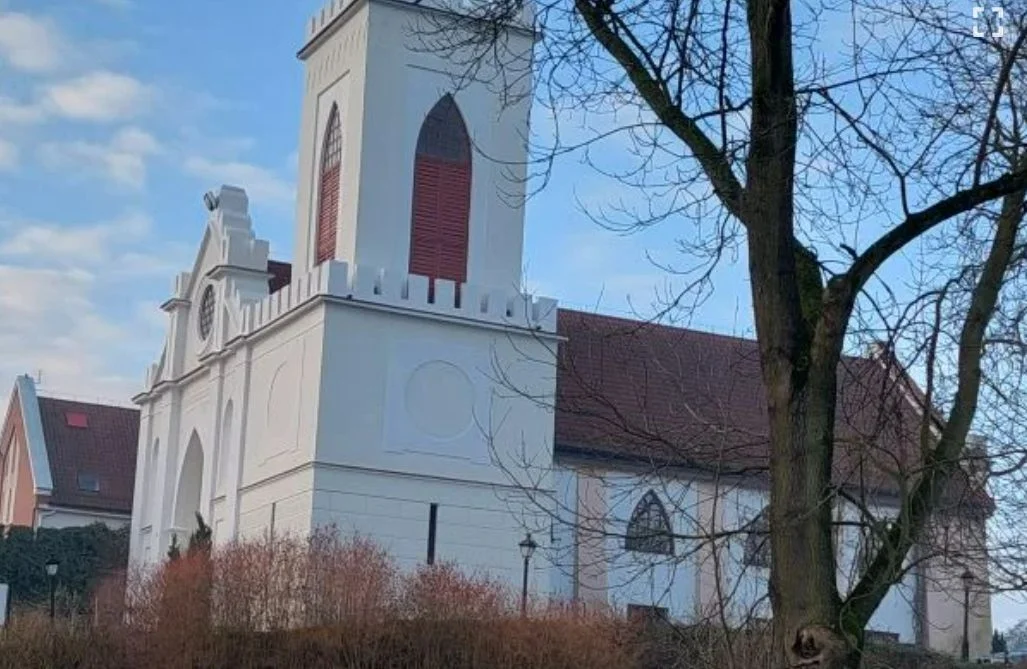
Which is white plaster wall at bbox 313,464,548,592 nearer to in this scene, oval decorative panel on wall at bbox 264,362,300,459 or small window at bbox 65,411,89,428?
oval decorative panel on wall at bbox 264,362,300,459

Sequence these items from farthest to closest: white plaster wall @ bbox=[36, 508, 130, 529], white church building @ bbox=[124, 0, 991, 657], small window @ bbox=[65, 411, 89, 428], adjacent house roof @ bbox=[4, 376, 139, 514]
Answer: small window @ bbox=[65, 411, 89, 428], adjacent house roof @ bbox=[4, 376, 139, 514], white plaster wall @ bbox=[36, 508, 130, 529], white church building @ bbox=[124, 0, 991, 657]

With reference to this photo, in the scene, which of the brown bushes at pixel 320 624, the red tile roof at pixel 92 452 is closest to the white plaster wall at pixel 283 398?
the brown bushes at pixel 320 624

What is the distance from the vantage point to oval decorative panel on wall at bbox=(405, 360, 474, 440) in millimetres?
41188

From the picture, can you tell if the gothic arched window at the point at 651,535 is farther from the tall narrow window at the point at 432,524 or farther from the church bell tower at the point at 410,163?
the church bell tower at the point at 410,163

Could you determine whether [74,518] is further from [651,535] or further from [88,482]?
[651,535]

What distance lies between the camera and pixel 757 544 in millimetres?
8641

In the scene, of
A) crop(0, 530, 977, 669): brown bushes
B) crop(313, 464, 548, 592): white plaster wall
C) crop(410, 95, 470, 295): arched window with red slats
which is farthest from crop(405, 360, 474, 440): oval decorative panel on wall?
crop(0, 530, 977, 669): brown bushes

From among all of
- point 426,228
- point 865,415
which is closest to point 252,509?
point 426,228

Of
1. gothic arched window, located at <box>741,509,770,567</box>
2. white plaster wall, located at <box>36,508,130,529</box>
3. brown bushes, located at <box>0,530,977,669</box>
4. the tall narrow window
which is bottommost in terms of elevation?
Answer: gothic arched window, located at <box>741,509,770,567</box>

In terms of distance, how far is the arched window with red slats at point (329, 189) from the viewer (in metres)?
43.1

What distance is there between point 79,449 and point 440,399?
35369 mm

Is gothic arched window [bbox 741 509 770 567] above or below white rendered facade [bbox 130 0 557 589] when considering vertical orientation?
below

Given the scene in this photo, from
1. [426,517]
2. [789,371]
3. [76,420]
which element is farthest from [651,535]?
[76,420]

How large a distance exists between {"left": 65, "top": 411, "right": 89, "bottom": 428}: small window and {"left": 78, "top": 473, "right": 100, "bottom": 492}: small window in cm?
342
